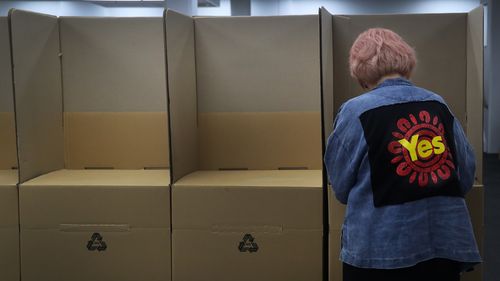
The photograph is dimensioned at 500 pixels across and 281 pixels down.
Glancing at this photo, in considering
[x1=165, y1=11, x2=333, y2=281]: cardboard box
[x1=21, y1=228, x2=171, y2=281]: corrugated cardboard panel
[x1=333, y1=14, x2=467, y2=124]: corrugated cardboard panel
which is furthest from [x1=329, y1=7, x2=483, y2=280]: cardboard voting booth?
Answer: [x1=21, y1=228, x2=171, y2=281]: corrugated cardboard panel

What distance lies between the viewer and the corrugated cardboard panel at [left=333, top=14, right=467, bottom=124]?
6.58 feet

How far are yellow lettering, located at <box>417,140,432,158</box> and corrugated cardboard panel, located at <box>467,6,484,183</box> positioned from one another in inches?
23.9

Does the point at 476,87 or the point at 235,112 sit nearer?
the point at 476,87

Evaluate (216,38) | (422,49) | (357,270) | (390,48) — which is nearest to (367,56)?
(390,48)

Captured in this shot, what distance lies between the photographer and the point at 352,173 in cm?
131

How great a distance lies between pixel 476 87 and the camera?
1.83m

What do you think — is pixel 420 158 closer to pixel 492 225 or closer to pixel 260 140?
pixel 260 140

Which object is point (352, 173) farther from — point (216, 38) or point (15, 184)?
point (15, 184)

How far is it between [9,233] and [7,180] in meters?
0.21

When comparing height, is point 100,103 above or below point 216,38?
below

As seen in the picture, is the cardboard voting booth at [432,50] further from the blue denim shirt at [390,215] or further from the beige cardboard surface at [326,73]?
the blue denim shirt at [390,215]

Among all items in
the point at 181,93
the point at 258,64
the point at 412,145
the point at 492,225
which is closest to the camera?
the point at 412,145

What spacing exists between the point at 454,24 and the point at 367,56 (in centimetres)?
82

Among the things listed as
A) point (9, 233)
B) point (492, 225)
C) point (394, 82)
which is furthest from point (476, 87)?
point (492, 225)
